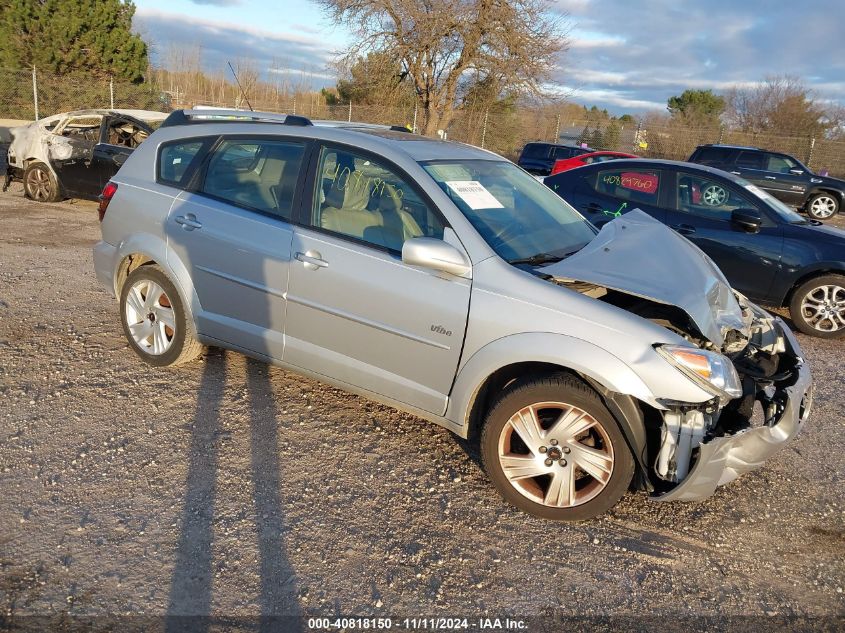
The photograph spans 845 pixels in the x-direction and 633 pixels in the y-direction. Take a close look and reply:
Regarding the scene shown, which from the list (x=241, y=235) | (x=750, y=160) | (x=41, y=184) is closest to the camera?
(x=241, y=235)

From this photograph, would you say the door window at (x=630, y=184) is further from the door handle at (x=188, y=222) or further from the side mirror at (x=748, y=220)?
the door handle at (x=188, y=222)

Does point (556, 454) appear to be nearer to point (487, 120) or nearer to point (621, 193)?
point (621, 193)

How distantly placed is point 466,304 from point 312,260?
1012 millimetres

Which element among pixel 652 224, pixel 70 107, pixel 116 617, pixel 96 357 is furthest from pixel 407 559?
pixel 70 107

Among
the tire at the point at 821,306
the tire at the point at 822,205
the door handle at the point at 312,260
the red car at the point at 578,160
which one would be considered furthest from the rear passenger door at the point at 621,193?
the tire at the point at 822,205

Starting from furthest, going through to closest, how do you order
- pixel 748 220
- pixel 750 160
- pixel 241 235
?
pixel 750 160, pixel 748 220, pixel 241 235

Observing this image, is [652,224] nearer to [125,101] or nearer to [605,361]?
[605,361]

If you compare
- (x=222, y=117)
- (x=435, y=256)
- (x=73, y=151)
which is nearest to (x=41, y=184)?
(x=73, y=151)

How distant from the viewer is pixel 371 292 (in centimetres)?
372

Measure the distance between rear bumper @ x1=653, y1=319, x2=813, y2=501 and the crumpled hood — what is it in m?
0.45

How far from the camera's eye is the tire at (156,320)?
4625mm

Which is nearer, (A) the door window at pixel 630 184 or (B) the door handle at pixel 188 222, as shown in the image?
(B) the door handle at pixel 188 222

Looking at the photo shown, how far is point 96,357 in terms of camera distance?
5031 mm

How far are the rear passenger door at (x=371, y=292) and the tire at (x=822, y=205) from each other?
56.5ft
